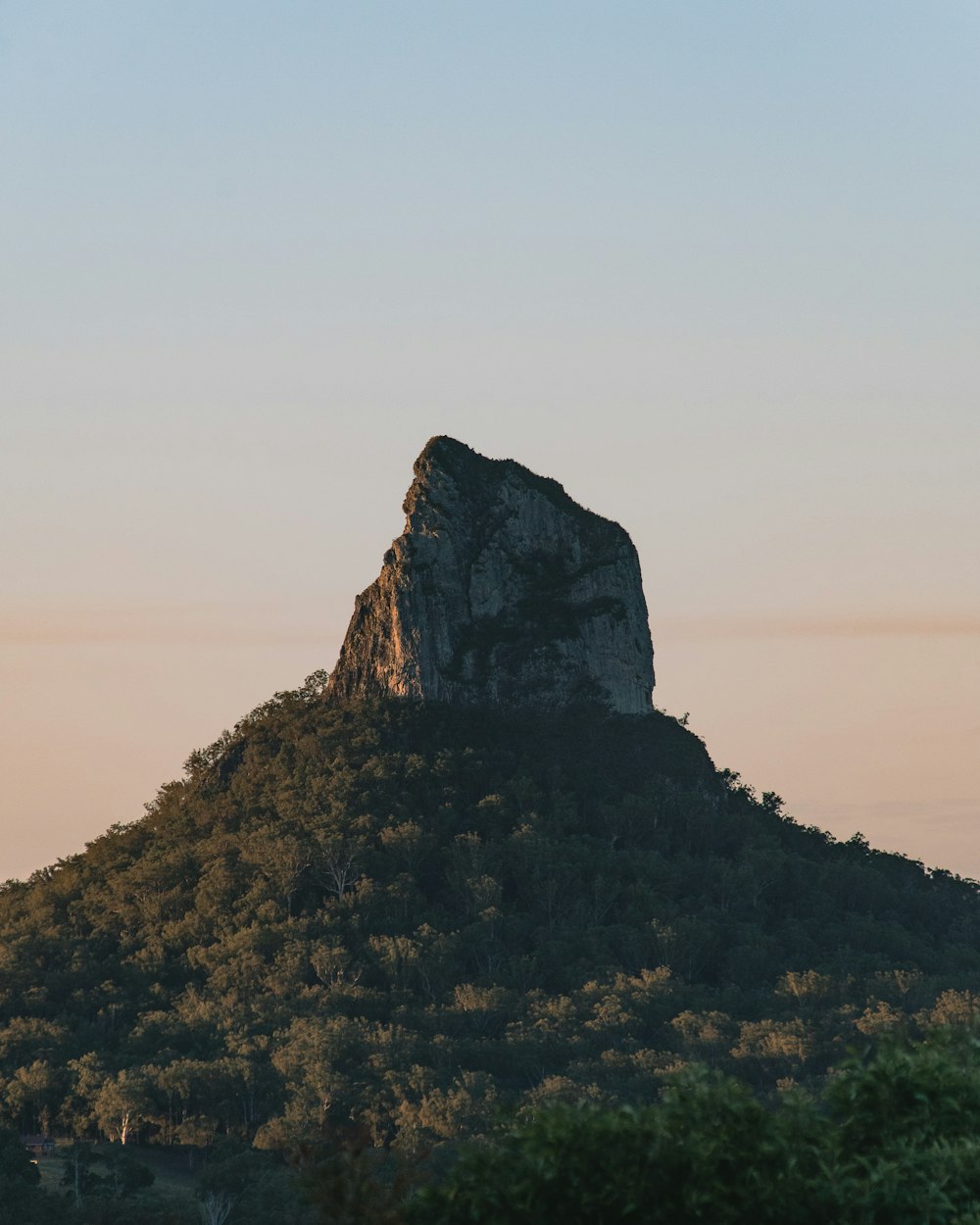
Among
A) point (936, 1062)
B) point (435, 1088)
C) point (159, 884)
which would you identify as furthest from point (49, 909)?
point (936, 1062)

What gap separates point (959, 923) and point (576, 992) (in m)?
33.3

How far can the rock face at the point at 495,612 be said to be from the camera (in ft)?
509

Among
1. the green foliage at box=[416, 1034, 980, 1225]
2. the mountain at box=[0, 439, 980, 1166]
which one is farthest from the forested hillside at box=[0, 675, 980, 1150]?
the green foliage at box=[416, 1034, 980, 1225]

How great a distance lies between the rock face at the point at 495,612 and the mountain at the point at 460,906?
201 millimetres

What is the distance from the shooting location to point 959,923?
14800 cm

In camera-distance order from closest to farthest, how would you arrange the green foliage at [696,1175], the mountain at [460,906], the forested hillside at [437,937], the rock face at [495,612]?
the green foliage at [696,1175] → the forested hillside at [437,937] → the mountain at [460,906] → the rock face at [495,612]

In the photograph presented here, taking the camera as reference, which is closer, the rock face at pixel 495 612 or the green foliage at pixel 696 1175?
the green foliage at pixel 696 1175

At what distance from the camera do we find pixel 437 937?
433 feet

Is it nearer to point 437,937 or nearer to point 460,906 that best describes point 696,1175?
point 437,937

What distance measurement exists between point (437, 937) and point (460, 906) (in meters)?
7.29

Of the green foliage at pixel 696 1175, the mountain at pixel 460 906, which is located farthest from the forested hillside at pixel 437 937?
the green foliage at pixel 696 1175

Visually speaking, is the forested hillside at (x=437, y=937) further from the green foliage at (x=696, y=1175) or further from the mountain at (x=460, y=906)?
the green foliage at (x=696, y=1175)

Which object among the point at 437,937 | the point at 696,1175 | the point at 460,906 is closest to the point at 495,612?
the point at 460,906

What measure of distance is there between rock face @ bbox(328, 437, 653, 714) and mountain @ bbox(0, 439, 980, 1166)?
0.20 metres
